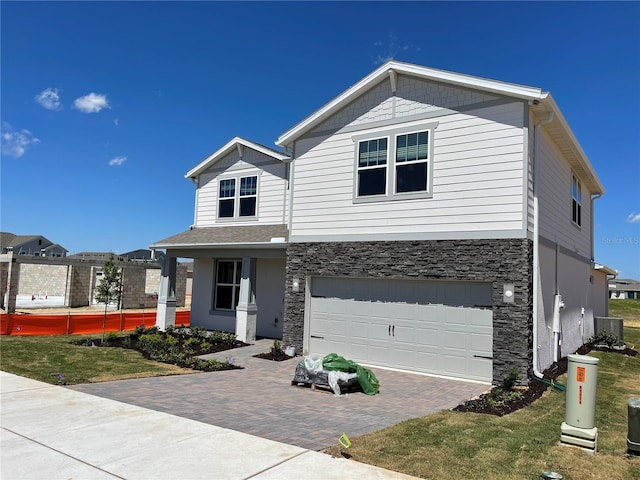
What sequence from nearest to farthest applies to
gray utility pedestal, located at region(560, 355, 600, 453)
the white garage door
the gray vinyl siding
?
gray utility pedestal, located at region(560, 355, 600, 453) < the white garage door < the gray vinyl siding

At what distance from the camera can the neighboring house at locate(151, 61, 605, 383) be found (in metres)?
10.6

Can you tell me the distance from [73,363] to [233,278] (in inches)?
285

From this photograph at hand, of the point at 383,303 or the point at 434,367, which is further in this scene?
the point at 383,303

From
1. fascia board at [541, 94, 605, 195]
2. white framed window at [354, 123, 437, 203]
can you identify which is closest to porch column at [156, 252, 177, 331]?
white framed window at [354, 123, 437, 203]

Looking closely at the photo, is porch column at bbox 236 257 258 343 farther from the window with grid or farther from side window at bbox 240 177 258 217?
the window with grid

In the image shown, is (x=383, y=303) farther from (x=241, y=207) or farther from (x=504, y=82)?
(x=241, y=207)

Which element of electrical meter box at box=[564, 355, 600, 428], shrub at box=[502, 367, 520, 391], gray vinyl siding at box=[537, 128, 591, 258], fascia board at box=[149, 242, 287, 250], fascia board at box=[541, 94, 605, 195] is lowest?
shrub at box=[502, 367, 520, 391]

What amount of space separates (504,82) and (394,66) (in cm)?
295

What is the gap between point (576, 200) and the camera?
1622cm

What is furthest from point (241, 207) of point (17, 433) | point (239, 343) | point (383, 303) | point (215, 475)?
point (215, 475)

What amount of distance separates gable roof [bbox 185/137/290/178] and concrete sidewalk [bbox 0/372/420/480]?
36.5ft

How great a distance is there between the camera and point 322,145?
13.8m

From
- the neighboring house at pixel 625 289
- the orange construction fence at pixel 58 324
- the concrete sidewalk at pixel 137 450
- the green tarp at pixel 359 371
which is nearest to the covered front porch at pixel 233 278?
the orange construction fence at pixel 58 324

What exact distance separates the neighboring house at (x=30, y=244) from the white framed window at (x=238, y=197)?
2061 inches
